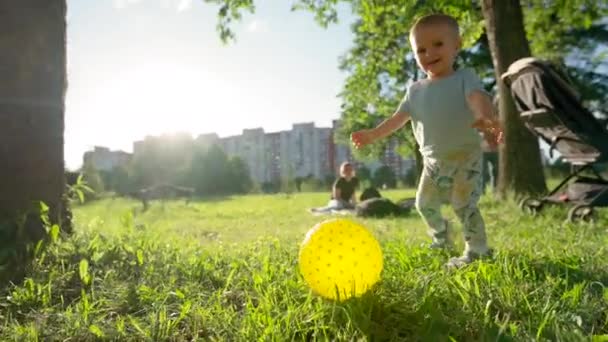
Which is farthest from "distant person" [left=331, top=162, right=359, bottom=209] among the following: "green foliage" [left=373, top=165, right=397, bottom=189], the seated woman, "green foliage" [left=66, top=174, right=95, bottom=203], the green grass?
"green foliage" [left=373, top=165, right=397, bottom=189]

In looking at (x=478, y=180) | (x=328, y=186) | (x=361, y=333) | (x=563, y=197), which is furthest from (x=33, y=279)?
(x=328, y=186)

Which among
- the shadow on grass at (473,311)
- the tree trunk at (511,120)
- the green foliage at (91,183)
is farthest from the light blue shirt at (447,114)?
the tree trunk at (511,120)

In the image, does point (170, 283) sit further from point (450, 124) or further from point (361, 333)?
point (450, 124)

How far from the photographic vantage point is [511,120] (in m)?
8.89

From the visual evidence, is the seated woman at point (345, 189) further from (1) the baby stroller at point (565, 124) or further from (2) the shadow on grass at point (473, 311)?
(2) the shadow on grass at point (473, 311)

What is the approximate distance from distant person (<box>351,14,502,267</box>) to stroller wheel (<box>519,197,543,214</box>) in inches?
169

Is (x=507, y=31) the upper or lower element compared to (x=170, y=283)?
upper

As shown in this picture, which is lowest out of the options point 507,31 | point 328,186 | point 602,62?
point 328,186

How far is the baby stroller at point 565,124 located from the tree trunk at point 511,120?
2.22 metres

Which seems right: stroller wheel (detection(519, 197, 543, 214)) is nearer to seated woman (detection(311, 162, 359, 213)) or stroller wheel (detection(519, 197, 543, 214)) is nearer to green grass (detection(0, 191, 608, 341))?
green grass (detection(0, 191, 608, 341))

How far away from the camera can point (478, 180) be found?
10.4 ft

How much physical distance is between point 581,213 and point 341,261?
16.1ft

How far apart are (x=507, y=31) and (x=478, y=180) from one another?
22.8 ft

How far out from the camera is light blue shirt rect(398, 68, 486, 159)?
3014 mm
